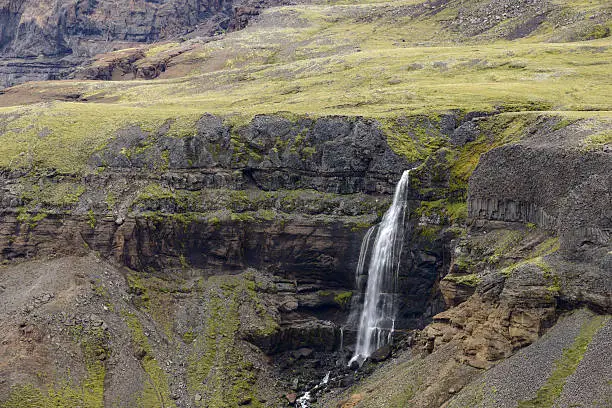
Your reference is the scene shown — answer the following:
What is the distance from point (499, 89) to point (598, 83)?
13.3 meters

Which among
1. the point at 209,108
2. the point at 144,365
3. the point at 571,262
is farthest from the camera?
the point at 209,108

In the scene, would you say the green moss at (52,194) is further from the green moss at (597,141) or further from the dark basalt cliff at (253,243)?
the green moss at (597,141)

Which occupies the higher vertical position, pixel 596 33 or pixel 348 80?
pixel 596 33

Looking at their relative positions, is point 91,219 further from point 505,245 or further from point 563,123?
point 563,123

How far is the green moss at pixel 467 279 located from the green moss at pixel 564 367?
12.9m

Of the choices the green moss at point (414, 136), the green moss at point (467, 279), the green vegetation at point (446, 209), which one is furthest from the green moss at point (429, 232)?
the green moss at point (467, 279)

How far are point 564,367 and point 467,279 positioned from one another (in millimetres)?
15766

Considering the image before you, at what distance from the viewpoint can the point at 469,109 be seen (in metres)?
92.9

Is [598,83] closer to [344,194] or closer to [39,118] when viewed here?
[344,194]

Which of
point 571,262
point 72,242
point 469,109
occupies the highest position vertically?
point 469,109

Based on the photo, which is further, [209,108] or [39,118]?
[209,108]

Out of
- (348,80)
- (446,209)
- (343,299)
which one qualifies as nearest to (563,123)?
(446,209)

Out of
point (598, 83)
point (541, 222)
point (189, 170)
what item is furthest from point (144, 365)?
point (598, 83)

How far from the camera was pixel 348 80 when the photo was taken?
125188mm
